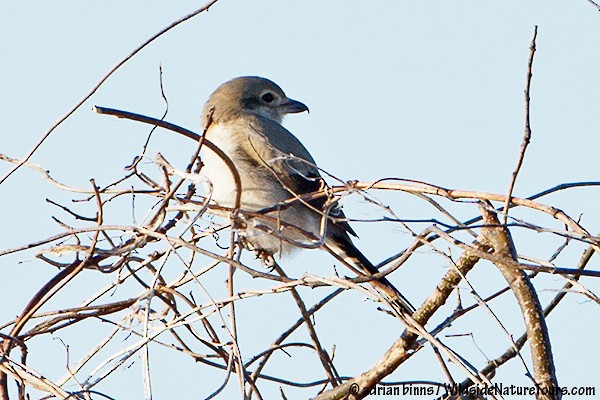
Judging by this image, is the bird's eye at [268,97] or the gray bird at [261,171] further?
the bird's eye at [268,97]

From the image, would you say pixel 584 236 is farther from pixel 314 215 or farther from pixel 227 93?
pixel 227 93

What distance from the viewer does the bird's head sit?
6020mm

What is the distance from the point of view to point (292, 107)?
6.52 metres

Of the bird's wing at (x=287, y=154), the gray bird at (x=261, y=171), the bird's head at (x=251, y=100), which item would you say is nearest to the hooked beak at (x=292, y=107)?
the bird's head at (x=251, y=100)

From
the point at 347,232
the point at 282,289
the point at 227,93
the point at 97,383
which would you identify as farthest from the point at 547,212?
the point at 227,93

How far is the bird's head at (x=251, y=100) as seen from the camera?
602cm

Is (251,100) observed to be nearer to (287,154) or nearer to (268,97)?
(268,97)

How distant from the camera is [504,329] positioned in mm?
2641

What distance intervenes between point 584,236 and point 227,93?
3.94 metres

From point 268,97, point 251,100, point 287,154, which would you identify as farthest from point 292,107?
point 287,154

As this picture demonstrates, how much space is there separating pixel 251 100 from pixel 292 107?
386mm

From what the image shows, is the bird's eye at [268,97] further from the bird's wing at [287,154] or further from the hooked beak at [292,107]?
the bird's wing at [287,154]

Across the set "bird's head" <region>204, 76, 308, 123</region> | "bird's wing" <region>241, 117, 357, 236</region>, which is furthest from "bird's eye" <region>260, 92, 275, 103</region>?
"bird's wing" <region>241, 117, 357, 236</region>

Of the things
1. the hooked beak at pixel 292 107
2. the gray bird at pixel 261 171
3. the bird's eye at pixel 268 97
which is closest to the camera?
the gray bird at pixel 261 171
